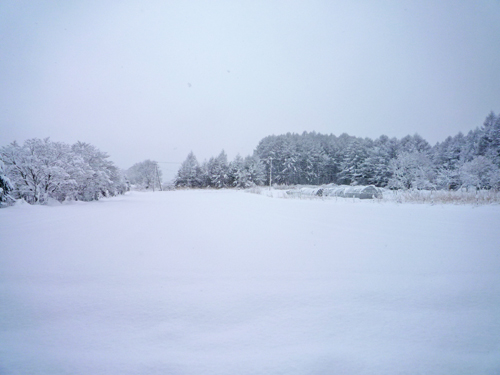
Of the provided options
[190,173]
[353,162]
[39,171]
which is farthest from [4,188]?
[353,162]

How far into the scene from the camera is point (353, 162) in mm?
39594

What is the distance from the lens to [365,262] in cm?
285

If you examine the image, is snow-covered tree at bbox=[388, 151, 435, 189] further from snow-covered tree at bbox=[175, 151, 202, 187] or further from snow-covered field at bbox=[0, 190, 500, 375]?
snow-covered tree at bbox=[175, 151, 202, 187]

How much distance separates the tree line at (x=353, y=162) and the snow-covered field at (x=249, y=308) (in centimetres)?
2489

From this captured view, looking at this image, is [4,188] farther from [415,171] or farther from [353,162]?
[353,162]

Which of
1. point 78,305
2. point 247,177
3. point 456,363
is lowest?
point 456,363

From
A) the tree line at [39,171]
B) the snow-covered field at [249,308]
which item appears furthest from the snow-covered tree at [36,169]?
the snow-covered field at [249,308]

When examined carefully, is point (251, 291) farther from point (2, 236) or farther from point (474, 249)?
point (2, 236)

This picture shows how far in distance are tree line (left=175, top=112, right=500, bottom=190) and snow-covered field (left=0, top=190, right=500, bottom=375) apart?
81.7ft

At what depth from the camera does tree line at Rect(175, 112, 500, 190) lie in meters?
24.5

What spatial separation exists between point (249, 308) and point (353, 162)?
4220cm

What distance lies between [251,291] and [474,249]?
343cm

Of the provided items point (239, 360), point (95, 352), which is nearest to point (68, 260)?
point (95, 352)

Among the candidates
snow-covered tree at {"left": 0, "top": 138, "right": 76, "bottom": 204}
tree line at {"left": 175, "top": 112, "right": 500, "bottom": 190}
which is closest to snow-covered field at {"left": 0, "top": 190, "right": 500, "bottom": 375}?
snow-covered tree at {"left": 0, "top": 138, "right": 76, "bottom": 204}
